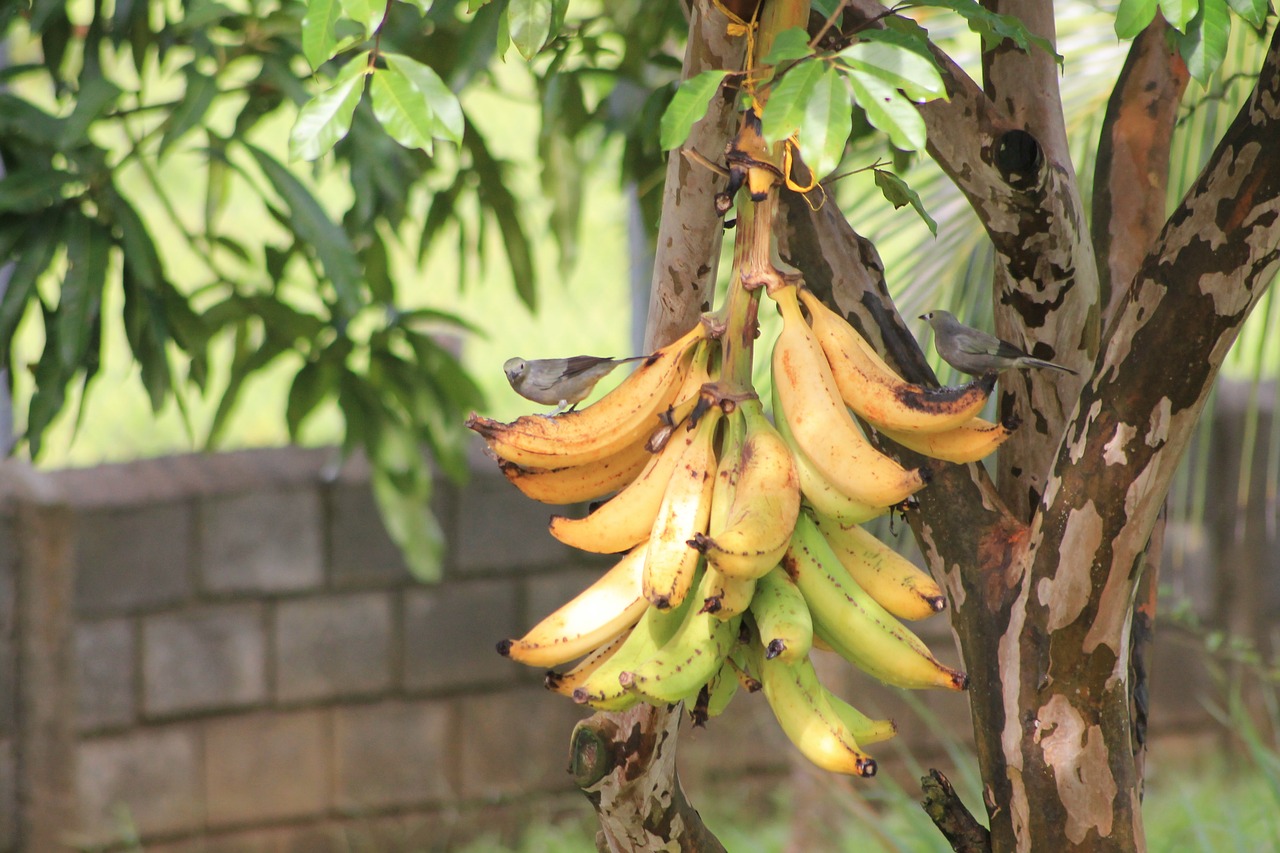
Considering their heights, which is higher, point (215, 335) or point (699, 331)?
point (699, 331)

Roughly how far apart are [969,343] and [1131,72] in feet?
1.35

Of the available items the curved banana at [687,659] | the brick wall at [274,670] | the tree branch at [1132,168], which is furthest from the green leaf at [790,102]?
the brick wall at [274,670]

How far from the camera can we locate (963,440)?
0.75 meters

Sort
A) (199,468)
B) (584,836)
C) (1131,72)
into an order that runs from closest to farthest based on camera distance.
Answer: (1131,72) → (199,468) → (584,836)

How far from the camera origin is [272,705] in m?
2.57

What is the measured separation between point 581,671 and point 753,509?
0.55 feet

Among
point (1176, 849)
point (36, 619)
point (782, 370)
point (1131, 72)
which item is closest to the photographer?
point (782, 370)

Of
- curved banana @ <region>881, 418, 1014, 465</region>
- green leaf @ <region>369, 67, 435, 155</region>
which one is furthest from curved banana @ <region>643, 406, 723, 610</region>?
green leaf @ <region>369, 67, 435, 155</region>

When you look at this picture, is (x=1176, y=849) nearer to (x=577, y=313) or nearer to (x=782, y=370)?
(x=782, y=370)

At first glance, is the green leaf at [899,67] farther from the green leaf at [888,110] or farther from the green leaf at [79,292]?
the green leaf at [79,292]

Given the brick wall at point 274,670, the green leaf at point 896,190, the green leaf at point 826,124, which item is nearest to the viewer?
the green leaf at point 826,124

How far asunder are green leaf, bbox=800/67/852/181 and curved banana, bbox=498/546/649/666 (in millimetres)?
269

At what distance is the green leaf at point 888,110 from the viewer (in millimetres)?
561

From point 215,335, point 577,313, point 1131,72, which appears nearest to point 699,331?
point 1131,72
